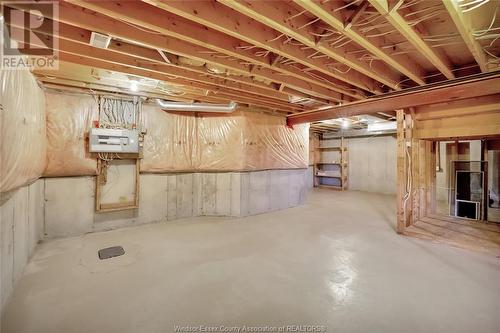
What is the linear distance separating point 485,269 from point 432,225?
162 cm

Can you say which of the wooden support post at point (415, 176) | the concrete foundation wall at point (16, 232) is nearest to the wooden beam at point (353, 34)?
the wooden support post at point (415, 176)

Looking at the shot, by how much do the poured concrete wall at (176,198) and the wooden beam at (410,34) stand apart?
3.25 m

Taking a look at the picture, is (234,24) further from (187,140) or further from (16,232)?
(187,140)

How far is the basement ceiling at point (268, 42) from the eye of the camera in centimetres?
167

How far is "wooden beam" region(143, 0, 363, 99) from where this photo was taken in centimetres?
159

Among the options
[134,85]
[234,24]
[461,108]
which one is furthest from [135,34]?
[461,108]

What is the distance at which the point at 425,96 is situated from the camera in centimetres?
307

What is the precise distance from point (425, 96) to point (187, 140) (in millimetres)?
3806

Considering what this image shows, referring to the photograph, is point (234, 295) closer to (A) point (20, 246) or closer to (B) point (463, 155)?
(A) point (20, 246)

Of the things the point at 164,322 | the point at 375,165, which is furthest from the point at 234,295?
the point at 375,165

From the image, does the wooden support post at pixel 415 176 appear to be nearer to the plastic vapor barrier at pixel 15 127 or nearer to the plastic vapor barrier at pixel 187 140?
the plastic vapor barrier at pixel 187 140

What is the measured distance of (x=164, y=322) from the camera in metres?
1.61

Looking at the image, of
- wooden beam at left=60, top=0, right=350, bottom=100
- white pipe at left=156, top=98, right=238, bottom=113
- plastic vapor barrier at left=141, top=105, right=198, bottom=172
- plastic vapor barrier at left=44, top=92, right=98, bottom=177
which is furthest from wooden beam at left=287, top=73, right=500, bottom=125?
plastic vapor barrier at left=44, top=92, right=98, bottom=177

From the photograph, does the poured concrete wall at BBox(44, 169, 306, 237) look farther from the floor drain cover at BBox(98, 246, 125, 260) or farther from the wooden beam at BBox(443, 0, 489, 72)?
the wooden beam at BBox(443, 0, 489, 72)
